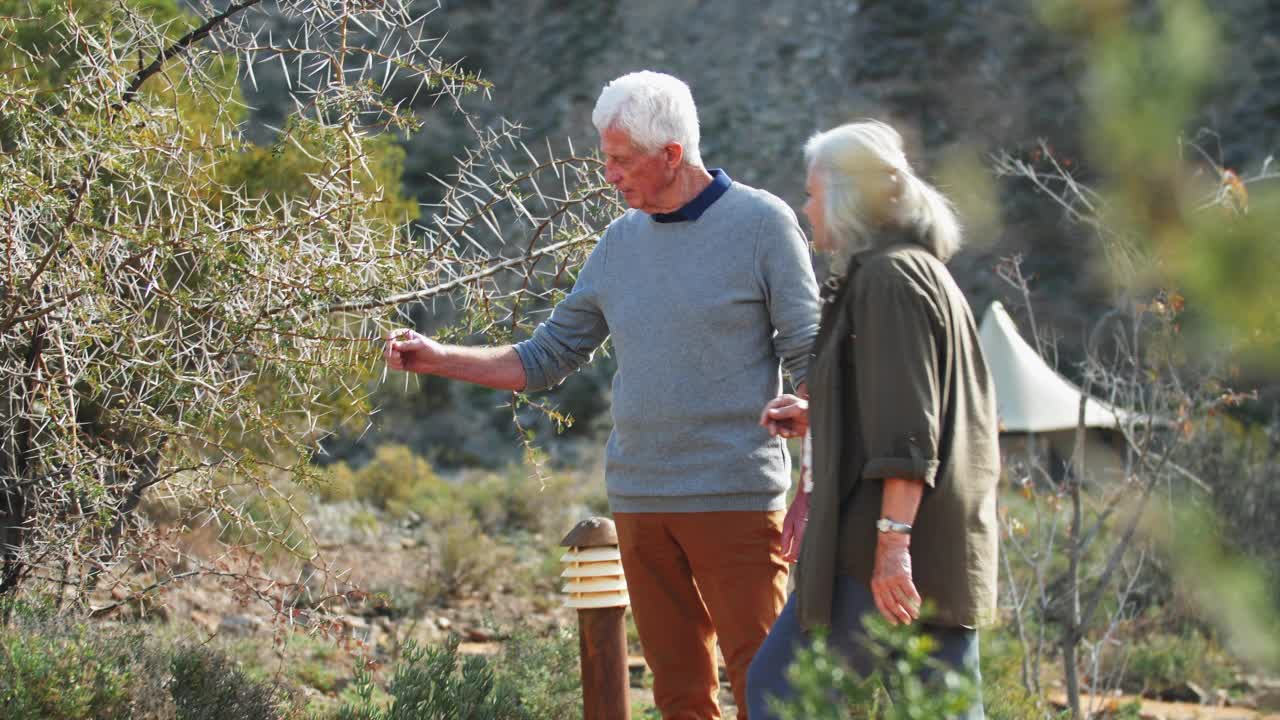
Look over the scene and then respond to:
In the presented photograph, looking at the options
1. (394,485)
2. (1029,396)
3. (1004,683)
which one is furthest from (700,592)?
(1029,396)

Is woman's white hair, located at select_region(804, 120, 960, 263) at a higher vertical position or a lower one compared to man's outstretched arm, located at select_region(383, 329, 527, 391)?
higher

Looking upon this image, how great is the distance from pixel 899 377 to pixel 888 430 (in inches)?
3.1

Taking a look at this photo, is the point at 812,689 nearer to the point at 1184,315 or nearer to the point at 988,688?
the point at 988,688

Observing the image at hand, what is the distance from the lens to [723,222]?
259cm

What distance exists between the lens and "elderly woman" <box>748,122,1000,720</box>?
6.48 ft

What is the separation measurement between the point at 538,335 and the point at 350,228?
0.62 metres

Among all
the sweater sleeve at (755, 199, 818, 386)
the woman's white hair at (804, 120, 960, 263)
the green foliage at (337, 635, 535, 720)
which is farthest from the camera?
the green foliage at (337, 635, 535, 720)

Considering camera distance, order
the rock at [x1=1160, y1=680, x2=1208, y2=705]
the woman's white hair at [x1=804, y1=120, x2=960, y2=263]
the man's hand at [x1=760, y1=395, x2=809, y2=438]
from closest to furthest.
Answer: the woman's white hair at [x1=804, y1=120, x2=960, y2=263] < the man's hand at [x1=760, y1=395, x2=809, y2=438] < the rock at [x1=1160, y1=680, x2=1208, y2=705]

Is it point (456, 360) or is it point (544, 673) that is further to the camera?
point (544, 673)

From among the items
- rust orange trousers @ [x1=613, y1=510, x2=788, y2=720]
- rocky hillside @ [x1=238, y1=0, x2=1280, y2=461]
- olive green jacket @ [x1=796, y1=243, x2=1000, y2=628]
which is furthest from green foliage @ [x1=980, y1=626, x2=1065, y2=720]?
rocky hillside @ [x1=238, y1=0, x2=1280, y2=461]

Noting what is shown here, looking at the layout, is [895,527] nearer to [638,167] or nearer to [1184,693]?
[638,167]

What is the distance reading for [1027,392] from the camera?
8992 millimetres

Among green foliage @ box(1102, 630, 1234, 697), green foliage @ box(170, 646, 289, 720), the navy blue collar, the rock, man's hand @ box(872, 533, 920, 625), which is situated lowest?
the rock

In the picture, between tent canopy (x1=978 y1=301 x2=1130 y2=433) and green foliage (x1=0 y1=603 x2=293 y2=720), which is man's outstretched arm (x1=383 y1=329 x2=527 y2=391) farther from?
tent canopy (x1=978 y1=301 x2=1130 y2=433)
